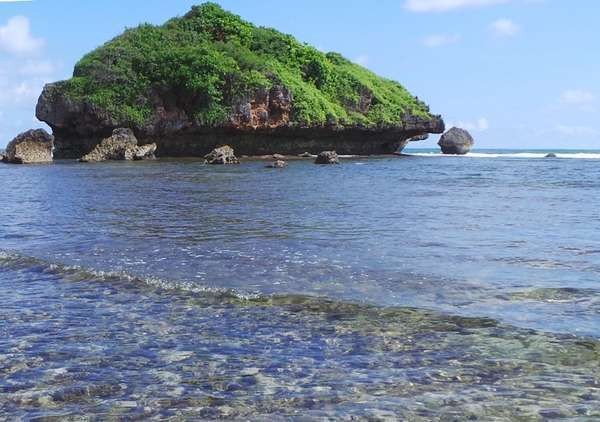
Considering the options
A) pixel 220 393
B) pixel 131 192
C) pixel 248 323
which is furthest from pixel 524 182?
pixel 220 393

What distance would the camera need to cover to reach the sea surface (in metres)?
3.98

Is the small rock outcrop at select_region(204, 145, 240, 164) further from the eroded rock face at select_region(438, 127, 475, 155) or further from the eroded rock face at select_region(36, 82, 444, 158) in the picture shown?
the eroded rock face at select_region(438, 127, 475, 155)

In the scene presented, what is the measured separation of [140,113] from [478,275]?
41756mm

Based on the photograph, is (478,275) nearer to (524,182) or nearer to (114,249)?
(114,249)

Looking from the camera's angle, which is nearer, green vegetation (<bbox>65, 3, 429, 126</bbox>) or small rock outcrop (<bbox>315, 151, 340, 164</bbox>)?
small rock outcrop (<bbox>315, 151, 340, 164</bbox>)

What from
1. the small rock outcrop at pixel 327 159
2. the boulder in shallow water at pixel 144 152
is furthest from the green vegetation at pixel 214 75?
the small rock outcrop at pixel 327 159

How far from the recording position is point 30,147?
135ft

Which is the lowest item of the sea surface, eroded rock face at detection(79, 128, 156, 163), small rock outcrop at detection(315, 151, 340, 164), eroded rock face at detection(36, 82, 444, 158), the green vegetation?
the sea surface

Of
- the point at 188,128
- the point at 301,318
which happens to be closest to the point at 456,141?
the point at 188,128

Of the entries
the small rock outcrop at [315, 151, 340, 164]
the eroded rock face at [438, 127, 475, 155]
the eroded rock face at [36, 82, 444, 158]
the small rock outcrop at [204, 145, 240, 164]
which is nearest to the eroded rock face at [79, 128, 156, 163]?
the eroded rock face at [36, 82, 444, 158]

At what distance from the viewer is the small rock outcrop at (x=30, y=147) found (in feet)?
134

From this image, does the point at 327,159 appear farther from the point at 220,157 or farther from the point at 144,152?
the point at 144,152

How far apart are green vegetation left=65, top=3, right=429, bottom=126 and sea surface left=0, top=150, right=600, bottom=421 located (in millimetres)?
35527

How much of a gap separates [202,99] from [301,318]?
142 feet
